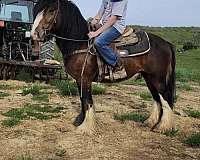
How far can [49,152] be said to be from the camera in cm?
627

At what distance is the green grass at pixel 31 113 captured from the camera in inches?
318

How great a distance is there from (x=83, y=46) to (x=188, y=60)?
2340cm

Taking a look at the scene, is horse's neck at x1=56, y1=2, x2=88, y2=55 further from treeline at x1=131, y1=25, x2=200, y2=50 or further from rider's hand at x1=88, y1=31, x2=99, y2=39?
treeline at x1=131, y1=25, x2=200, y2=50

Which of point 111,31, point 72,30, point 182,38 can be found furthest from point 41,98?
point 182,38

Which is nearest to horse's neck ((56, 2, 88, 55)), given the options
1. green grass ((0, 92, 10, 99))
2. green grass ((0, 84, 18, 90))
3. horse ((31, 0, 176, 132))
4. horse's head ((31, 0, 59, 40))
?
horse ((31, 0, 176, 132))

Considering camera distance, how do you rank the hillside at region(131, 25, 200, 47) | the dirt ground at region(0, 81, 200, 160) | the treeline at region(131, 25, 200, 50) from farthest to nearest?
the hillside at region(131, 25, 200, 47)
the treeline at region(131, 25, 200, 50)
the dirt ground at region(0, 81, 200, 160)

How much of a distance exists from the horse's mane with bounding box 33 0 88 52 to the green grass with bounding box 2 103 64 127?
162cm

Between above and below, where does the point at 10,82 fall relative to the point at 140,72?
below

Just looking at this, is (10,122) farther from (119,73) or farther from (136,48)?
(136,48)

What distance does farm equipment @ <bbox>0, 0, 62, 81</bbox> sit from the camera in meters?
14.1

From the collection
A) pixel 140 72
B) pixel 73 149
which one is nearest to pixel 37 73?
pixel 140 72

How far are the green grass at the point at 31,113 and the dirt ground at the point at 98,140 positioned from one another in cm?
17

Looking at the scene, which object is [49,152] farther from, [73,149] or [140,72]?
[140,72]

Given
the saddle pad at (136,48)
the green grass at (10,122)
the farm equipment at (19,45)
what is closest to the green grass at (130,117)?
the saddle pad at (136,48)
